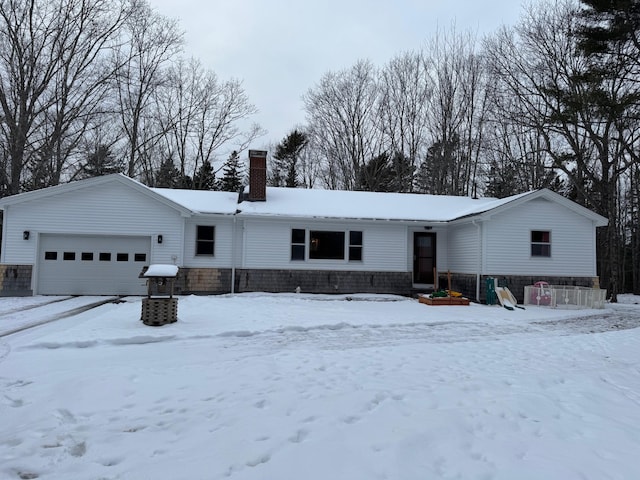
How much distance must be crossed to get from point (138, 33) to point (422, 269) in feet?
68.7

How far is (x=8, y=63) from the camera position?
19.0 meters

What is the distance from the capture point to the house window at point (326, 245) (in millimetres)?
15266

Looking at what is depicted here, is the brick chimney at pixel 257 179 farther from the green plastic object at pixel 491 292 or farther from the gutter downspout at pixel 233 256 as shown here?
the green plastic object at pixel 491 292

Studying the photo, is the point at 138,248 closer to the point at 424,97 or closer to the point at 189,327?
the point at 189,327

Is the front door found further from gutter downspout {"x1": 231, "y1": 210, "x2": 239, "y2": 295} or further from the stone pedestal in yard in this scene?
the stone pedestal in yard

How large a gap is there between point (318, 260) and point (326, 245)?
0.63 m

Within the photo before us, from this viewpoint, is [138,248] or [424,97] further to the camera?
[424,97]

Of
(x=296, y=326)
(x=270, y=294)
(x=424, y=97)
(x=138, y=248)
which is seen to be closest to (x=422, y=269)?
(x=270, y=294)

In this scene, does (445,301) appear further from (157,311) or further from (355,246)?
(157,311)

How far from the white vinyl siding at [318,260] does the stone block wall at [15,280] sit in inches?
267

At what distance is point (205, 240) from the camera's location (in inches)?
576

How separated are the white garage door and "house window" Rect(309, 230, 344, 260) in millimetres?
5620

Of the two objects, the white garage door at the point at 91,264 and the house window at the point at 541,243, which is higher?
the house window at the point at 541,243

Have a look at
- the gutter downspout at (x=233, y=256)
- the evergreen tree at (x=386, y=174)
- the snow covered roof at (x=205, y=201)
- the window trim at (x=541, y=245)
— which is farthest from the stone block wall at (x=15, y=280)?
the evergreen tree at (x=386, y=174)
